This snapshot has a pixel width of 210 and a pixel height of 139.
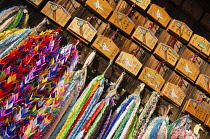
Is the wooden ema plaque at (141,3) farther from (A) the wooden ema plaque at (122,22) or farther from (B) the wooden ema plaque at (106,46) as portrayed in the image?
(B) the wooden ema plaque at (106,46)

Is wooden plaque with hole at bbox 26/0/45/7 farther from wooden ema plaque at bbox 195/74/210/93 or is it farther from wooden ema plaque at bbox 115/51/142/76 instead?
wooden ema plaque at bbox 195/74/210/93

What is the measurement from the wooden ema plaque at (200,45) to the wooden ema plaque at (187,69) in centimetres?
22

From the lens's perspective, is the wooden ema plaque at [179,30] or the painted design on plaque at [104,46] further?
the wooden ema plaque at [179,30]

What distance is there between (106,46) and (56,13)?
0.58 m

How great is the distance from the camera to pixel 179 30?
2631 mm

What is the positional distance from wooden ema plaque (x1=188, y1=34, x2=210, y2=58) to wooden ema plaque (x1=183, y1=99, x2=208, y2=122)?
63 cm

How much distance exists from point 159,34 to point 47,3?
130 centimetres

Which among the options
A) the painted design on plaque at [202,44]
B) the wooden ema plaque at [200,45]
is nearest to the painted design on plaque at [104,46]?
the wooden ema plaque at [200,45]

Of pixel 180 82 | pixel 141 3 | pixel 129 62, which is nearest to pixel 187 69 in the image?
pixel 180 82

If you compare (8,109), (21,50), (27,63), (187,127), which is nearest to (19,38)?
(21,50)

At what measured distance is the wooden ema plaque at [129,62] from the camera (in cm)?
224

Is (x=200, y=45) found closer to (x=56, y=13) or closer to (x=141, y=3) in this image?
(x=141, y=3)

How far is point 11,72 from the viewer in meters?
1.75

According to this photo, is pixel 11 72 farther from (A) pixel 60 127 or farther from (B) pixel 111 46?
(B) pixel 111 46
